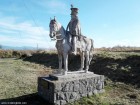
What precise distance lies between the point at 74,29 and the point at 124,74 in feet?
18.1

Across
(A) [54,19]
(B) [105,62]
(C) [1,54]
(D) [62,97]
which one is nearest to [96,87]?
(D) [62,97]

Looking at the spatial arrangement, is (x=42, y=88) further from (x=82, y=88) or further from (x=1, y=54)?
(x=1, y=54)

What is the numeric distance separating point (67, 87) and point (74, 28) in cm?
231

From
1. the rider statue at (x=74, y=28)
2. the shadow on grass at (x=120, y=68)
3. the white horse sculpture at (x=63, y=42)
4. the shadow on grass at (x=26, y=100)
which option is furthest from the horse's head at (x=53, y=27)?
Answer: the shadow on grass at (x=120, y=68)

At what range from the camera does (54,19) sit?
24.6ft

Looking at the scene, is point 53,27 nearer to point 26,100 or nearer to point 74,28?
point 74,28

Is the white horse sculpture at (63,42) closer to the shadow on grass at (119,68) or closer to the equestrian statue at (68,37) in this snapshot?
the equestrian statue at (68,37)

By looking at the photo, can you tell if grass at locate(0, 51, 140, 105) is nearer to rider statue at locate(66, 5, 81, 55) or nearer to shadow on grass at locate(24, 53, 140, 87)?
shadow on grass at locate(24, 53, 140, 87)

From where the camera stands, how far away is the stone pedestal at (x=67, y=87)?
7511 millimetres

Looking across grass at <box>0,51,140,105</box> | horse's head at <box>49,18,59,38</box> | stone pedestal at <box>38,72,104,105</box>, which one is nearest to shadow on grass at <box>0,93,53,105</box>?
grass at <box>0,51,140,105</box>

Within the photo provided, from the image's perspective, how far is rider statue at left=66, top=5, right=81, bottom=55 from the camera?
8.02 m

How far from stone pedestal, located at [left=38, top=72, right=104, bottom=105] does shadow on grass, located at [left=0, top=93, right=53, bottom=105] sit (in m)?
0.21

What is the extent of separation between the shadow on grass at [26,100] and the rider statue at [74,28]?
2.33 meters

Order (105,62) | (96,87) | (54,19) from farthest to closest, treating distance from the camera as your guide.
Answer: (105,62), (96,87), (54,19)
